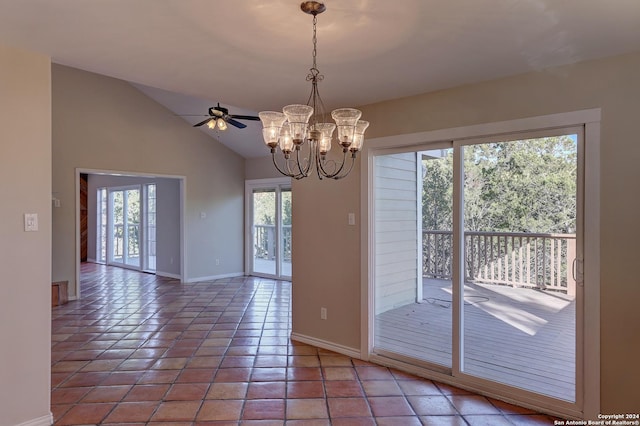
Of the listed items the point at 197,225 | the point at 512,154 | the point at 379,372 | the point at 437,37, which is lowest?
the point at 379,372

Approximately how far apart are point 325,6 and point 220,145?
6362 mm

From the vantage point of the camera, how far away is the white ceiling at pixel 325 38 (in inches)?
72.8

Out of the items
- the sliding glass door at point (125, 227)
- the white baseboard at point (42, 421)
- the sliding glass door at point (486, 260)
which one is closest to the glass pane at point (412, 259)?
the sliding glass door at point (486, 260)

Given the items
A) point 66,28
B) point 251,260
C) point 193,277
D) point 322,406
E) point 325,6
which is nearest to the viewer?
point 325,6

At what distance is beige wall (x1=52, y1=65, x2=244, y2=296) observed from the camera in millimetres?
5930

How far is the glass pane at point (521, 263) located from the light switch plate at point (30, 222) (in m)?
3.07

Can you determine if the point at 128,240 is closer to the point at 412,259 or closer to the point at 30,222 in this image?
the point at 30,222

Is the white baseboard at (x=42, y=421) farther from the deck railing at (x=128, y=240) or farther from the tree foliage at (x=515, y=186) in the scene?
the deck railing at (x=128, y=240)

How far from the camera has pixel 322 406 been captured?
2725 mm

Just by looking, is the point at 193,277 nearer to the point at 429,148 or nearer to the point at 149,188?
the point at 149,188

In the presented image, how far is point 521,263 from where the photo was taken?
2.95 metres

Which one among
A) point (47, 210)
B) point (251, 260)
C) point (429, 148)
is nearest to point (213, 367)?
point (47, 210)

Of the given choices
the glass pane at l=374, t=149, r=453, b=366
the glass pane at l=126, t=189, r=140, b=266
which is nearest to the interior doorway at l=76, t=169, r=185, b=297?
the glass pane at l=126, t=189, r=140, b=266

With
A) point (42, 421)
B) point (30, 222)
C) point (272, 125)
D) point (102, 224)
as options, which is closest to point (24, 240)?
point (30, 222)
